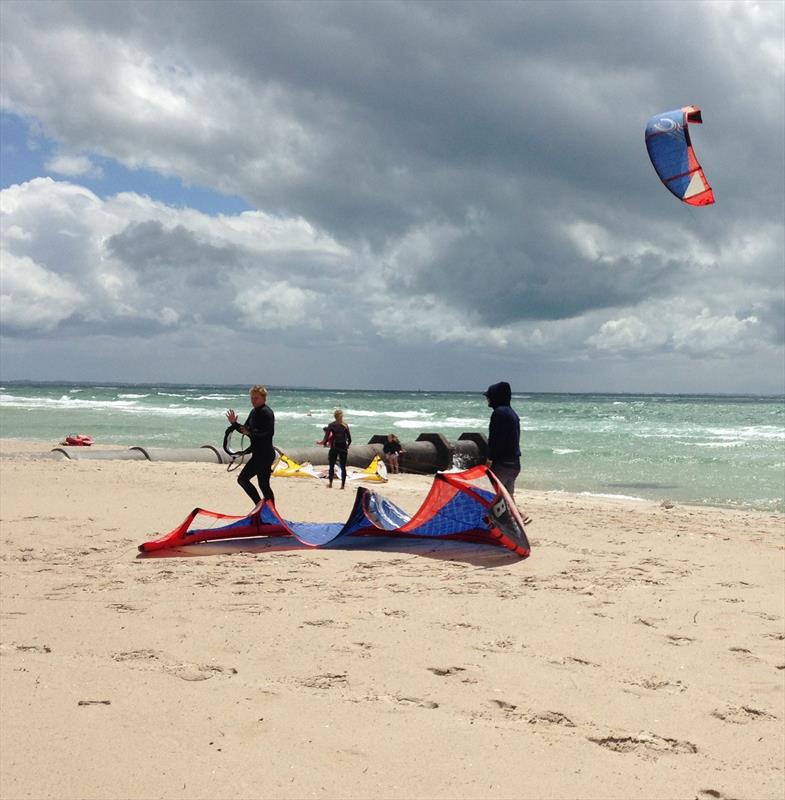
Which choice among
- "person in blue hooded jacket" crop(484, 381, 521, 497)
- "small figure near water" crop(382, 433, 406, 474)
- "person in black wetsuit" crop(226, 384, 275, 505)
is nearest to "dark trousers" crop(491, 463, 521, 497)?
"person in blue hooded jacket" crop(484, 381, 521, 497)

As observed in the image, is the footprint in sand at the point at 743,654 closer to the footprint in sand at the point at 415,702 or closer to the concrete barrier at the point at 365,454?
the footprint in sand at the point at 415,702

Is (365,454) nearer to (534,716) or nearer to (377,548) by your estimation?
(377,548)

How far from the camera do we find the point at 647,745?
3381 mm

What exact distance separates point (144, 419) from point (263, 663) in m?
37.5

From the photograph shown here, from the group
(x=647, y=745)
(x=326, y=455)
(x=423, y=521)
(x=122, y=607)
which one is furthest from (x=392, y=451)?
(x=647, y=745)

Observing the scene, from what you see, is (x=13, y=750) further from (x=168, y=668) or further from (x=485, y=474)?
(x=485, y=474)

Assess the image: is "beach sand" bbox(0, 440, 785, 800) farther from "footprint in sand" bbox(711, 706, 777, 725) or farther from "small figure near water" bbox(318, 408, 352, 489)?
"small figure near water" bbox(318, 408, 352, 489)

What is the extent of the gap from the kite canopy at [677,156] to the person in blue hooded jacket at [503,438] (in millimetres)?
2862

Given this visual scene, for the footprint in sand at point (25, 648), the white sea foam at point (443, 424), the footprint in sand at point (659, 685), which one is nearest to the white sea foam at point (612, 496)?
the footprint in sand at point (659, 685)

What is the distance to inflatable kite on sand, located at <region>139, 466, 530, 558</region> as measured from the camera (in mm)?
7332

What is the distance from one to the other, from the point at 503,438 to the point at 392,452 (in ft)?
28.4

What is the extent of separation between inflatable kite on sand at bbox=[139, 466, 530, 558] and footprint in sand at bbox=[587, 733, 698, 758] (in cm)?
372

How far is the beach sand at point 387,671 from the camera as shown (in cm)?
299

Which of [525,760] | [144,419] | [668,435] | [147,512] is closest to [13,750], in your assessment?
[525,760]
